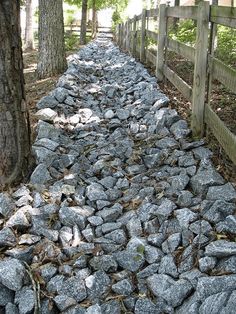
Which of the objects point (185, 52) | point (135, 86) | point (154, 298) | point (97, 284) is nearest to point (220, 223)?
point (154, 298)

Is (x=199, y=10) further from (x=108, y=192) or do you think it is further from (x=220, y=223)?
(x=220, y=223)

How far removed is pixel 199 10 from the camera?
4.84 meters

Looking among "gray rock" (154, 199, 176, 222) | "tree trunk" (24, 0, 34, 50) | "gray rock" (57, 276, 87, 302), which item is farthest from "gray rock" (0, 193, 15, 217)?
"tree trunk" (24, 0, 34, 50)

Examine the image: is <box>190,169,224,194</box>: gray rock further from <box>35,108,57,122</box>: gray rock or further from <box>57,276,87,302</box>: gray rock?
<box>35,108,57,122</box>: gray rock

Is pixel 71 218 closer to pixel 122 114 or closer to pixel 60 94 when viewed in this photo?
pixel 122 114

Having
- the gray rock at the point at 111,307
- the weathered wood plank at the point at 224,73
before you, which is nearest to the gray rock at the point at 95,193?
the gray rock at the point at 111,307

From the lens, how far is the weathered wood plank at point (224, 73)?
3887 millimetres

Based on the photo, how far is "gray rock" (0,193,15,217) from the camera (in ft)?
12.5

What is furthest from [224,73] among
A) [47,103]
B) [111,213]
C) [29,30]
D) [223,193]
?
[29,30]

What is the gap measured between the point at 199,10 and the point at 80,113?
7.64 ft

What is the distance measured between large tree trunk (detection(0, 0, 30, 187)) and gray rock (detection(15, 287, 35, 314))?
1518 millimetres

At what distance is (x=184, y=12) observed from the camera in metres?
5.90

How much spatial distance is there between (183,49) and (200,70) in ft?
3.80

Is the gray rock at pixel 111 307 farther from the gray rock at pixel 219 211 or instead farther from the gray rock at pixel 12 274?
the gray rock at pixel 219 211
